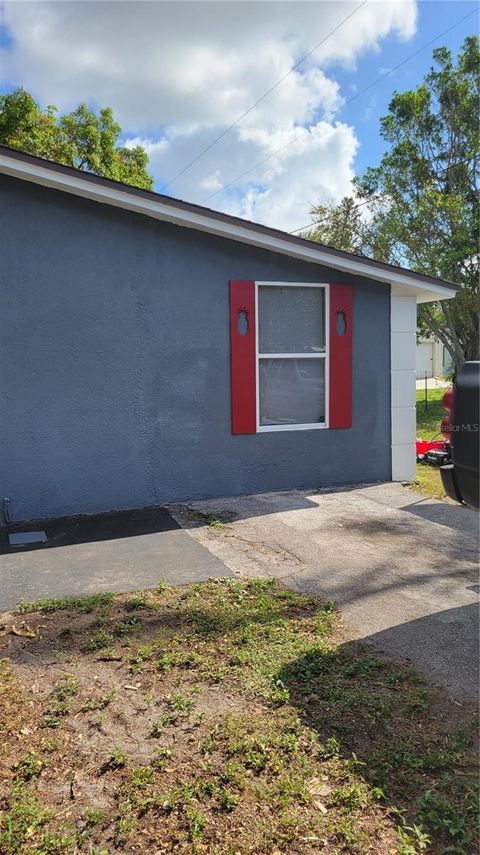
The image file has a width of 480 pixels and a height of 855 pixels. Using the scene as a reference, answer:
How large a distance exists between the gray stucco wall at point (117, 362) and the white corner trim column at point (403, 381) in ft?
2.63

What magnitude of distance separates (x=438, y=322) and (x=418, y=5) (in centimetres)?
1087

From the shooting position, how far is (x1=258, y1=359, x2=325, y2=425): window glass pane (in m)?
6.62

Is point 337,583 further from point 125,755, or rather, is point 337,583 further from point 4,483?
point 4,483

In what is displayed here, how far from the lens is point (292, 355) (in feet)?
21.9

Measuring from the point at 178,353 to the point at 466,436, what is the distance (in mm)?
3661

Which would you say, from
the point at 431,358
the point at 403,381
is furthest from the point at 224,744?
the point at 431,358

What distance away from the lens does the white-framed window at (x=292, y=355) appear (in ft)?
21.5

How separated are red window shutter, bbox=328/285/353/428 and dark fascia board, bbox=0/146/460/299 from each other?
1.22 feet

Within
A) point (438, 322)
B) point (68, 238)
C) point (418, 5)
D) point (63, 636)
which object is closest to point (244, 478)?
point (68, 238)

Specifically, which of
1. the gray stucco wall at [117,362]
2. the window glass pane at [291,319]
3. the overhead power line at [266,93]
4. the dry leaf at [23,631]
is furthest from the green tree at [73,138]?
the dry leaf at [23,631]

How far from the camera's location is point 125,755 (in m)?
2.23

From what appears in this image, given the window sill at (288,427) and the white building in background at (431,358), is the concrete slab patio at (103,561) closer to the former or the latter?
the window sill at (288,427)

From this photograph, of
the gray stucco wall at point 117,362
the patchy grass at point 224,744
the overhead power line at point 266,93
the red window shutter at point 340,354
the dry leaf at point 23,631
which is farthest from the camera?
the overhead power line at point 266,93

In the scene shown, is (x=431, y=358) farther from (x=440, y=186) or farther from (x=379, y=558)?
(x=379, y=558)
